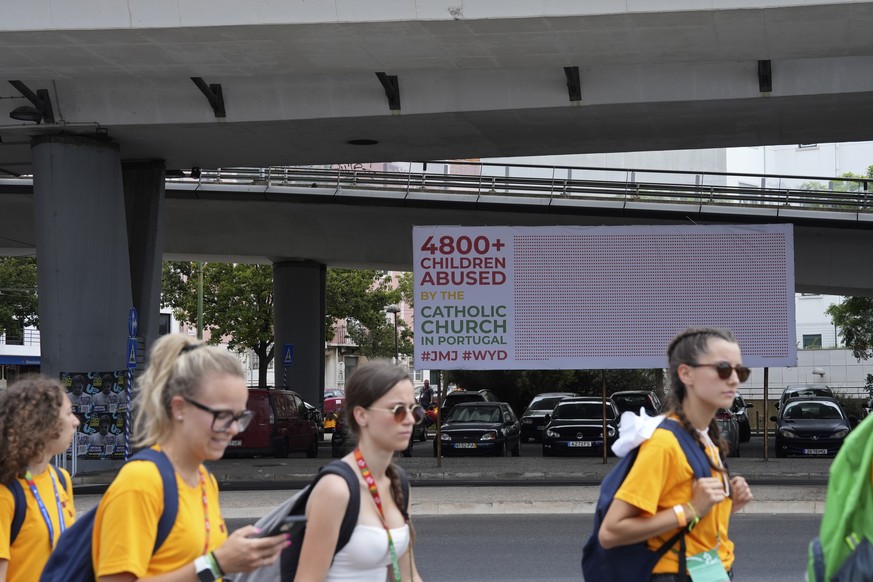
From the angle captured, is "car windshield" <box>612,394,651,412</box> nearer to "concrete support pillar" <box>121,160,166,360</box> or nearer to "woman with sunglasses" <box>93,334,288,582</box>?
"concrete support pillar" <box>121,160,166,360</box>

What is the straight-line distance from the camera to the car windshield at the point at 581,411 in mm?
28422

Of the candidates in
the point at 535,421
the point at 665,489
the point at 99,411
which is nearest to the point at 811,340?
the point at 535,421

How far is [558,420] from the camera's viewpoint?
2812 cm

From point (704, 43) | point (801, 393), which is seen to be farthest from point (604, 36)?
point (801, 393)

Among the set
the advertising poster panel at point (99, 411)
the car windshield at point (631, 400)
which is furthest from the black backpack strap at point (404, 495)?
the car windshield at point (631, 400)

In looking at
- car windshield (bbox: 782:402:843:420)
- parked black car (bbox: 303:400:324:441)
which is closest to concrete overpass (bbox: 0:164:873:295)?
parked black car (bbox: 303:400:324:441)

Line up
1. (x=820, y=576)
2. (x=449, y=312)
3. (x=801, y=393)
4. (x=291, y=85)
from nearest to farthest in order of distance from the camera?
(x=820, y=576), (x=291, y=85), (x=449, y=312), (x=801, y=393)

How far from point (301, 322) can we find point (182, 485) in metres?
37.5

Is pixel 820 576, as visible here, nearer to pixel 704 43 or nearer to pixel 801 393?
pixel 704 43

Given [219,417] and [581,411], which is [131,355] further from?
[219,417]

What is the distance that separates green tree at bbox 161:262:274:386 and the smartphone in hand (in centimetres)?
5100

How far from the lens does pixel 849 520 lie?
12.0 feet

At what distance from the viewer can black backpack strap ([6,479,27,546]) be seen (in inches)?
176

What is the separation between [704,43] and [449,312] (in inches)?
300
